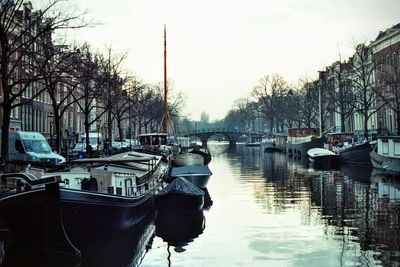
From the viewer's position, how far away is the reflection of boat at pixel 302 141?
72700 mm

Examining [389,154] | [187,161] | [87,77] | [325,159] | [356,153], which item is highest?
[87,77]

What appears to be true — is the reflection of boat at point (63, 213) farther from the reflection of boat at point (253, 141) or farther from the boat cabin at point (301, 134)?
the reflection of boat at point (253, 141)

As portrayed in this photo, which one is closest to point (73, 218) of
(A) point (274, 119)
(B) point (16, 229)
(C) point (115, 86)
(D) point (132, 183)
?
(B) point (16, 229)

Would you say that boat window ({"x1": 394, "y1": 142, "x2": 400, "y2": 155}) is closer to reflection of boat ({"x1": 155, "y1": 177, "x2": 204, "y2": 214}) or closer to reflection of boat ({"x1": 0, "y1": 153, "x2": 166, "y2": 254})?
reflection of boat ({"x1": 155, "y1": 177, "x2": 204, "y2": 214})

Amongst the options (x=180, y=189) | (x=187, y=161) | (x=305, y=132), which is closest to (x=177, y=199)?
(x=180, y=189)

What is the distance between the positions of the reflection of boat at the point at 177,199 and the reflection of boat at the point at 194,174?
888 centimetres

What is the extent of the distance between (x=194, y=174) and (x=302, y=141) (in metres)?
47.2

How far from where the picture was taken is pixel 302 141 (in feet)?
258

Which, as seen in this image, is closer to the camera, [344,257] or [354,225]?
[344,257]

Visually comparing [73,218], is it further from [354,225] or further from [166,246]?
[354,225]

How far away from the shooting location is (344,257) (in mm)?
15820

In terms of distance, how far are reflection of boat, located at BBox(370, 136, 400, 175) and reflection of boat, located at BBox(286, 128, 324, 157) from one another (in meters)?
25.8

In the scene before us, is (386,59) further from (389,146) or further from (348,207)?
(348,207)

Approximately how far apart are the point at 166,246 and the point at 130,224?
323cm
